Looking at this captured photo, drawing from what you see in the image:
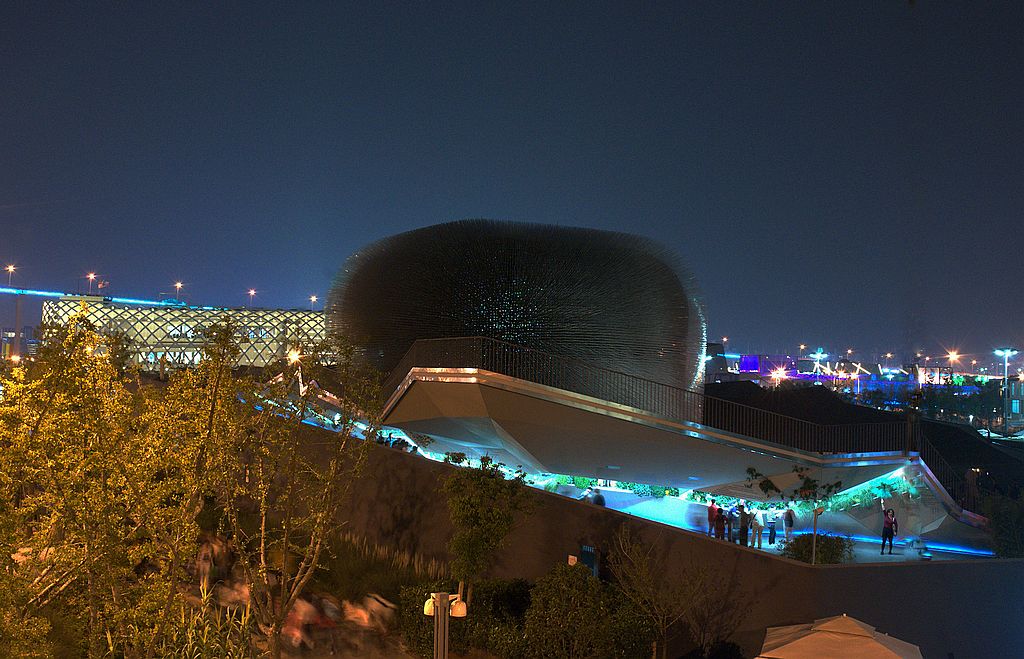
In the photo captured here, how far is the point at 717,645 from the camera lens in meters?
14.9

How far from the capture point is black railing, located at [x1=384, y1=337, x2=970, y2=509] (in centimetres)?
2044

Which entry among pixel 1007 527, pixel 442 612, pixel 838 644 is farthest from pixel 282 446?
pixel 1007 527

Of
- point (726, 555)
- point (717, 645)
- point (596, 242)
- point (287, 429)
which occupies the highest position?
point (596, 242)

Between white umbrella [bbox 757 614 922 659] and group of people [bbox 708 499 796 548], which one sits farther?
group of people [bbox 708 499 796 548]

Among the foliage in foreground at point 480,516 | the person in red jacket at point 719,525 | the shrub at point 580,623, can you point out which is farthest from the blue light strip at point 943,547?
the foliage in foreground at point 480,516

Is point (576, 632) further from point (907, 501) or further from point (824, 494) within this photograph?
point (907, 501)

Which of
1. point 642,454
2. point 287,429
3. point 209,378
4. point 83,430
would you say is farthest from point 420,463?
point 83,430

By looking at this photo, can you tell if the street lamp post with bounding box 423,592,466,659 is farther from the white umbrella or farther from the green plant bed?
the green plant bed

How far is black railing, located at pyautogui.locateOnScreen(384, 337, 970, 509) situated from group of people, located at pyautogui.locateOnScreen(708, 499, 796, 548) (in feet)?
6.72

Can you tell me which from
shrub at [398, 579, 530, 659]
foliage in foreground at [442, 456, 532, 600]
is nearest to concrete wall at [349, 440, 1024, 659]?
shrub at [398, 579, 530, 659]

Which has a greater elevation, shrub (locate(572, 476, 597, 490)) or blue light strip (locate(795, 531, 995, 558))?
shrub (locate(572, 476, 597, 490))

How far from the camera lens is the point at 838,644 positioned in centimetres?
1133

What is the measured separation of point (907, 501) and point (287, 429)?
1581 centimetres

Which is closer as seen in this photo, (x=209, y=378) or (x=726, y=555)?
(x=209, y=378)
